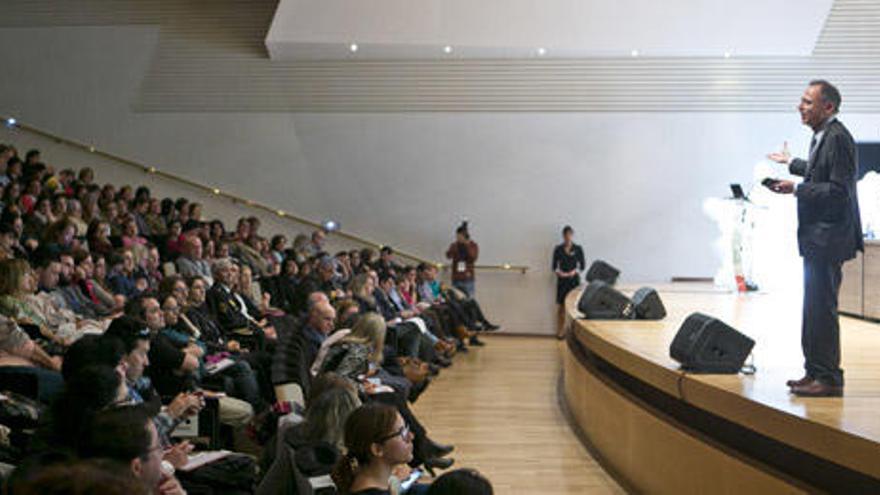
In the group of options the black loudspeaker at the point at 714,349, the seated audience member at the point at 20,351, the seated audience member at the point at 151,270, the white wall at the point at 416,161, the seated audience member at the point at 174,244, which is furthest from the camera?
the white wall at the point at 416,161

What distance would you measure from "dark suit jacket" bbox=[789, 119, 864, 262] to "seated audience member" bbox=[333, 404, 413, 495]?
1570 millimetres

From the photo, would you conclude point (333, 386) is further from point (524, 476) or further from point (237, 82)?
point (237, 82)

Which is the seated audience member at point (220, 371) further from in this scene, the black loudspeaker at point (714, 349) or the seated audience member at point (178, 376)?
the black loudspeaker at point (714, 349)

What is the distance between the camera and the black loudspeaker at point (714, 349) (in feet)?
14.1

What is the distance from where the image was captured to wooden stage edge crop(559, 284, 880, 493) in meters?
3.24

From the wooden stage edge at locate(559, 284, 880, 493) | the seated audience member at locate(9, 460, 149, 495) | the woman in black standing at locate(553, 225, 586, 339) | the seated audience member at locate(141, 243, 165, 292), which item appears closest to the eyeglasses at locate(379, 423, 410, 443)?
the wooden stage edge at locate(559, 284, 880, 493)

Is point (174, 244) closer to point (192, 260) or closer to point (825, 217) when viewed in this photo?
point (192, 260)

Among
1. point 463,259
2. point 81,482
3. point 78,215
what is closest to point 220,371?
point 78,215

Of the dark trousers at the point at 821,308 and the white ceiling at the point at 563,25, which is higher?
the white ceiling at the point at 563,25

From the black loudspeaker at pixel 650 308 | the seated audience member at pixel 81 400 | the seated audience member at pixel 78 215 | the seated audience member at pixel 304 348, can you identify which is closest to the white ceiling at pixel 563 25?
the seated audience member at pixel 78 215

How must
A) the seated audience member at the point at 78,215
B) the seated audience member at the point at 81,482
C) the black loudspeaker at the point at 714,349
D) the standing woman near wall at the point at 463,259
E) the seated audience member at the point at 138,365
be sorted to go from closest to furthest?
the seated audience member at the point at 81,482 < the seated audience member at the point at 138,365 < the black loudspeaker at the point at 714,349 < the seated audience member at the point at 78,215 < the standing woman near wall at the point at 463,259

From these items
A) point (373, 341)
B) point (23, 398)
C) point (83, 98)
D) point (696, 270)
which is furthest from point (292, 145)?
point (23, 398)

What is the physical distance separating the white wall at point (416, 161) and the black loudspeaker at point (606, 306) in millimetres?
5375

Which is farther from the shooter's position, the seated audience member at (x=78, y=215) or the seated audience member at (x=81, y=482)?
the seated audience member at (x=78, y=215)
